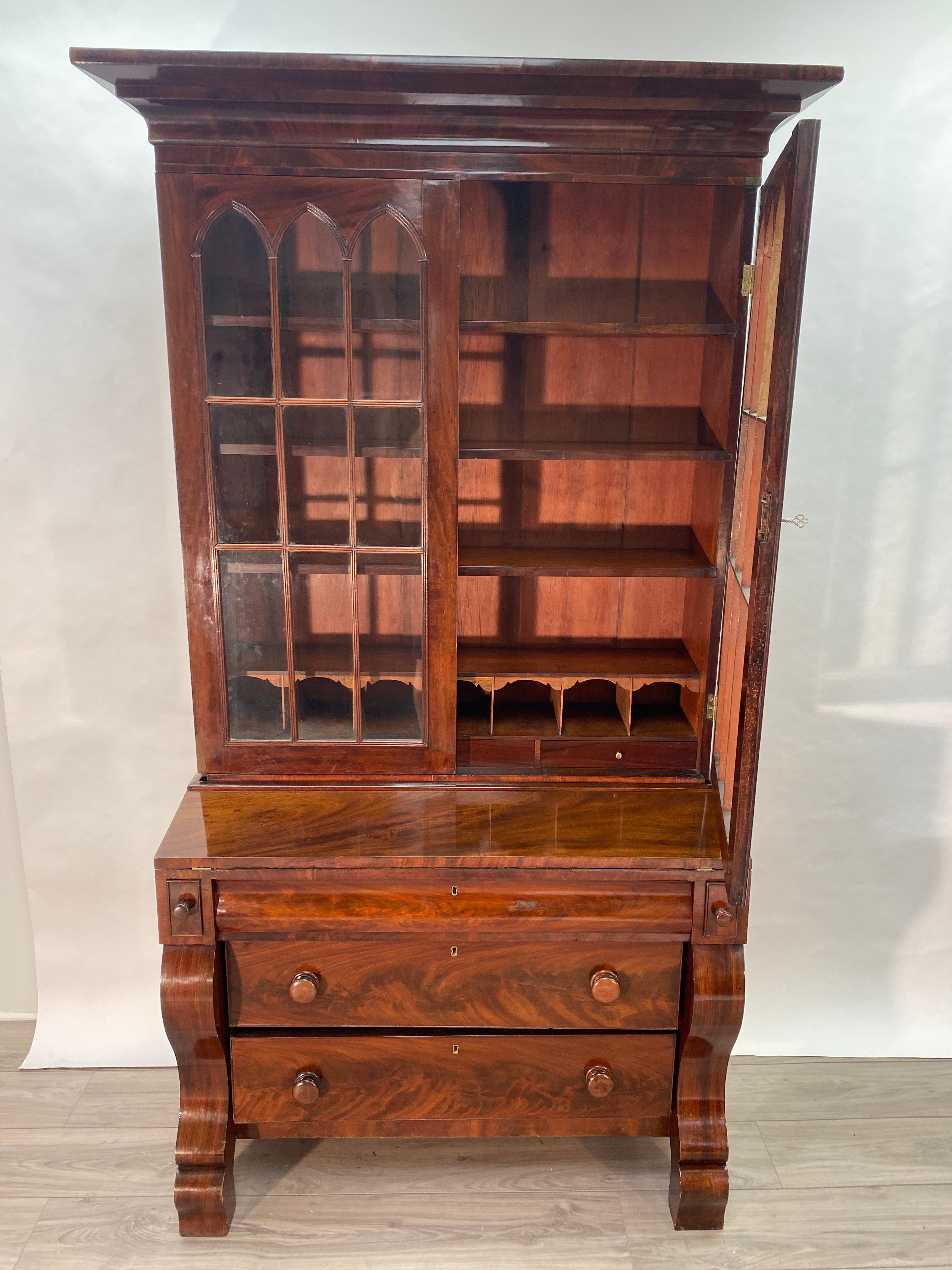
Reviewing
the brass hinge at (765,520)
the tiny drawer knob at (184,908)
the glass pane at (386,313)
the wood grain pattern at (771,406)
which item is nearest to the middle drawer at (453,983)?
the tiny drawer knob at (184,908)

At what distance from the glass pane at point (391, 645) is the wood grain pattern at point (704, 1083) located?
2.38 ft

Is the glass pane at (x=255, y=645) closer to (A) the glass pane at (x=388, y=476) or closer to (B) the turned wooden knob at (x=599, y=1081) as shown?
(A) the glass pane at (x=388, y=476)

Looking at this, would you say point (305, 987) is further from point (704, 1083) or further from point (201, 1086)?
point (704, 1083)

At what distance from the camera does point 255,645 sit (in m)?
1.96

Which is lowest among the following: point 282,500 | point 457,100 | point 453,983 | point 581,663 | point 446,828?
point 453,983

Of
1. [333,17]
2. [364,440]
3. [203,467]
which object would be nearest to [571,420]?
[364,440]

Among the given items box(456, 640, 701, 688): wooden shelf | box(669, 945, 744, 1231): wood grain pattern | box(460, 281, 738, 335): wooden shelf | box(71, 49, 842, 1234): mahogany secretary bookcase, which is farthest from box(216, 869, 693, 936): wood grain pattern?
box(460, 281, 738, 335): wooden shelf

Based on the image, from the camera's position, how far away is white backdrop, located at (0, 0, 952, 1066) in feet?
6.82

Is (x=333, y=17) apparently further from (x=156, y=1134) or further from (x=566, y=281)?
(x=156, y=1134)

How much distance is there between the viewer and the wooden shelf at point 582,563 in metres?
1.96

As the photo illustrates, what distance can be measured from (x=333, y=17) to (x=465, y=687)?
4.80 feet

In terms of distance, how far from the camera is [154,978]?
252 cm

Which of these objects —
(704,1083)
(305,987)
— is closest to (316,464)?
(305,987)

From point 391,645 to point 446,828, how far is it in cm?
38
